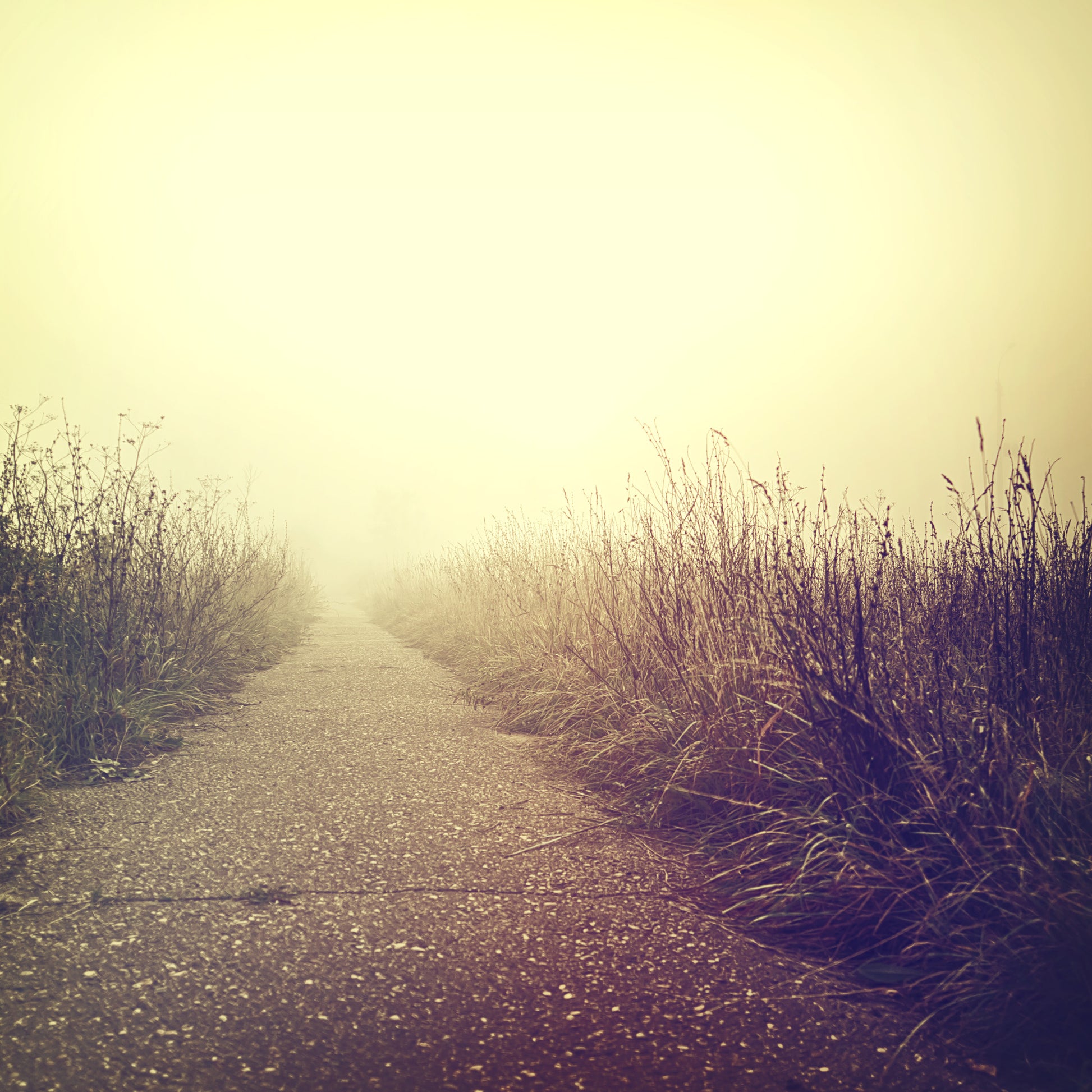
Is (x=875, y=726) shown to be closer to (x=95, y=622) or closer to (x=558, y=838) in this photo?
(x=558, y=838)

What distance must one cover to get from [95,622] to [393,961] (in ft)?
10.8

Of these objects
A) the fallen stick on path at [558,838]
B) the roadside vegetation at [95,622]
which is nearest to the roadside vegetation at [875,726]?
the fallen stick on path at [558,838]

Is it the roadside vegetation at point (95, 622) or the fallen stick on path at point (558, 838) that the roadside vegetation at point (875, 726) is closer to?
the fallen stick on path at point (558, 838)


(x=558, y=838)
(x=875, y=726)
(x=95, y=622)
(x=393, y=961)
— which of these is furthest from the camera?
(x=95, y=622)

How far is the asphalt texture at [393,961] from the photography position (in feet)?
4.32

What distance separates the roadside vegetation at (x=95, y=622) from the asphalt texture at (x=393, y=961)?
403mm

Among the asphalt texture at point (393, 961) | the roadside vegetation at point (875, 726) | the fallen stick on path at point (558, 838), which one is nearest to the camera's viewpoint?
the asphalt texture at point (393, 961)

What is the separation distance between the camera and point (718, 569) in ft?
12.0

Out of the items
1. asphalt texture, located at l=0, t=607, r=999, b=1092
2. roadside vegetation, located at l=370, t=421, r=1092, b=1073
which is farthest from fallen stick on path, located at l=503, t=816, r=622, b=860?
roadside vegetation, located at l=370, t=421, r=1092, b=1073

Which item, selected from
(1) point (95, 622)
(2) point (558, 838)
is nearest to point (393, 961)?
(2) point (558, 838)

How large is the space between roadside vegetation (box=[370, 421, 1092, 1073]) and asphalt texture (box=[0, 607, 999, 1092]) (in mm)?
213

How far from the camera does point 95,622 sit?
3.88 m

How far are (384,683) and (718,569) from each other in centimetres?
411

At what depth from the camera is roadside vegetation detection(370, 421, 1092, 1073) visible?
158cm
